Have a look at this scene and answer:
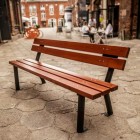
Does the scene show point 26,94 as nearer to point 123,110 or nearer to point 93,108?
point 93,108

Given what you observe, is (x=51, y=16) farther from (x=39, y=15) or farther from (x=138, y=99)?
(x=138, y=99)

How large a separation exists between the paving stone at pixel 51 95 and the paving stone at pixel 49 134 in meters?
1.00

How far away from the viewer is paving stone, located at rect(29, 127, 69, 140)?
2392 millimetres

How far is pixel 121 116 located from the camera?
2.83 meters

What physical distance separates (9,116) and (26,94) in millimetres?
857

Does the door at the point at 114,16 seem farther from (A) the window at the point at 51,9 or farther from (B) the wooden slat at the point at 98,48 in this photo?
(A) the window at the point at 51,9

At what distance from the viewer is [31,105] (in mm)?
3279

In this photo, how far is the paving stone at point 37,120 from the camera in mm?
2664

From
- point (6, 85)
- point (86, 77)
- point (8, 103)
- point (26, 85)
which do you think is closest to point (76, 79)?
point (86, 77)

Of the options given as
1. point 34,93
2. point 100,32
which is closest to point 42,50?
point 34,93

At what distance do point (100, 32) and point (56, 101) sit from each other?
9.40 meters

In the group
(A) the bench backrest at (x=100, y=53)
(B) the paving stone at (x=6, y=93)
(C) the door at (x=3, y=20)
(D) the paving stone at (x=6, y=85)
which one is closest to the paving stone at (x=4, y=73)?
(D) the paving stone at (x=6, y=85)

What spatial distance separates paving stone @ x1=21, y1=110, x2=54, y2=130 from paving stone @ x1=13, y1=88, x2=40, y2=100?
672mm

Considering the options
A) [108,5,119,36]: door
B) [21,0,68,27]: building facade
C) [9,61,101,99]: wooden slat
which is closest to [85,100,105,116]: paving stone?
[9,61,101,99]: wooden slat
